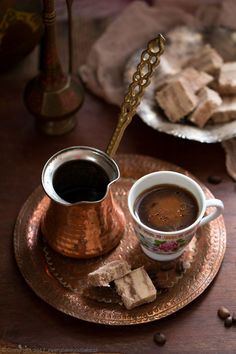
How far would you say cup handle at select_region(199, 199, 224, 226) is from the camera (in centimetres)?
87

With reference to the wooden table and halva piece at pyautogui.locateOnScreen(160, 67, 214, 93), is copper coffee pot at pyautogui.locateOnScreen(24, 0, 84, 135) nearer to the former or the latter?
the wooden table

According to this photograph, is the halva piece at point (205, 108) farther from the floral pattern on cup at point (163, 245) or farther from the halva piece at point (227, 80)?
the floral pattern on cup at point (163, 245)

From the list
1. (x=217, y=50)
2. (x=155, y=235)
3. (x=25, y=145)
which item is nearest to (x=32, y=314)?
(x=155, y=235)

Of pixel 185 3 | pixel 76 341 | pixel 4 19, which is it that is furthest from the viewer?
pixel 185 3

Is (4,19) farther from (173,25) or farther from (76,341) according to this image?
(76,341)

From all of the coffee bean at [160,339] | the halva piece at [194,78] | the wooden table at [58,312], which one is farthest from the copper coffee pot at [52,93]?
the coffee bean at [160,339]

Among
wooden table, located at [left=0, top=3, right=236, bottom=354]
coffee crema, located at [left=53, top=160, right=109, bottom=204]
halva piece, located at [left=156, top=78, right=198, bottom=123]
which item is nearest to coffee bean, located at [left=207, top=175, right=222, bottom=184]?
wooden table, located at [left=0, top=3, right=236, bottom=354]

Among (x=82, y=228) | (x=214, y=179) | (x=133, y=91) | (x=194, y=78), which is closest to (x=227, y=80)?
(x=194, y=78)

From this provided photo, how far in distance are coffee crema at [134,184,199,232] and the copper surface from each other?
0.15 ft

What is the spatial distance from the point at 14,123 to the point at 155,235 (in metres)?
0.38

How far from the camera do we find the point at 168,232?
2.76 feet

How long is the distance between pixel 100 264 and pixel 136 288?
7 centimetres

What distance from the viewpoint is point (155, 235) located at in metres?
0.84

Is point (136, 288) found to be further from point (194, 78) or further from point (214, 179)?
point (194, 78)
